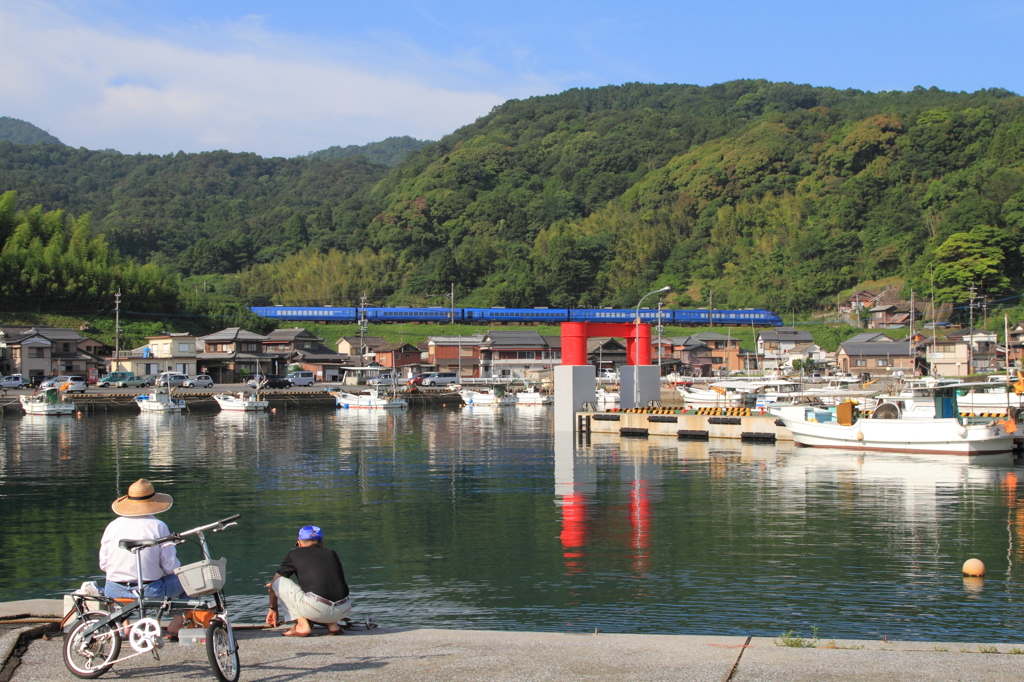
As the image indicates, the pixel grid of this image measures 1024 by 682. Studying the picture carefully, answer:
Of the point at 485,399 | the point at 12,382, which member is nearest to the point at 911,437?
the point at 485,399

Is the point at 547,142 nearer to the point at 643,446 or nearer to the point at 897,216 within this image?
the point at 897,216

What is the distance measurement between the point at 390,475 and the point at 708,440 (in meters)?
13.3

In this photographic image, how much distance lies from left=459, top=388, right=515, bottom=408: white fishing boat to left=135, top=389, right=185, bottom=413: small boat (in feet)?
53.3

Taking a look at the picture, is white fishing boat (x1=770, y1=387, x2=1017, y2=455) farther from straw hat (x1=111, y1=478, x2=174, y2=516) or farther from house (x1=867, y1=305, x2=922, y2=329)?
house (x1=867, y1=305, x2=922, y2=329)

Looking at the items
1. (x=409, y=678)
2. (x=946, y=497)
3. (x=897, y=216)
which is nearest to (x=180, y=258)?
(x=897, y=216)

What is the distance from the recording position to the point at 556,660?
21.1 feet

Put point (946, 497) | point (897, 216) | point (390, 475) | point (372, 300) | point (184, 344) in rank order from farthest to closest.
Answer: point (372, 300)
point (897, 216)
point (184, 344)
point (390, 475)
point (946, 497)

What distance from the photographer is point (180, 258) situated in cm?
11419

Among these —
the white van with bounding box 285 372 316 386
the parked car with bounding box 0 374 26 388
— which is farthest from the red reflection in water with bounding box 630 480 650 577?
the parked car with bounding box 0 374 26 388

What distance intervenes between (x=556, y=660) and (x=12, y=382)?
55002 millimetres

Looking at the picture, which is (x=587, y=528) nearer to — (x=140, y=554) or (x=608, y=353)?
(x=140, y=554)

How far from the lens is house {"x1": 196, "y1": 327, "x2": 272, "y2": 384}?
62.5 m

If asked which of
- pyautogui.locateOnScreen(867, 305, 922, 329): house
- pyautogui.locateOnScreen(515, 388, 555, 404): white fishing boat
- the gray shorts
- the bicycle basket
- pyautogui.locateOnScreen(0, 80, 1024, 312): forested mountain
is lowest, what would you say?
pyautogui.locateOnScreen(515, 388, 555, 404): white fishing boat

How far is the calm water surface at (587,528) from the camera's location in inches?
412
